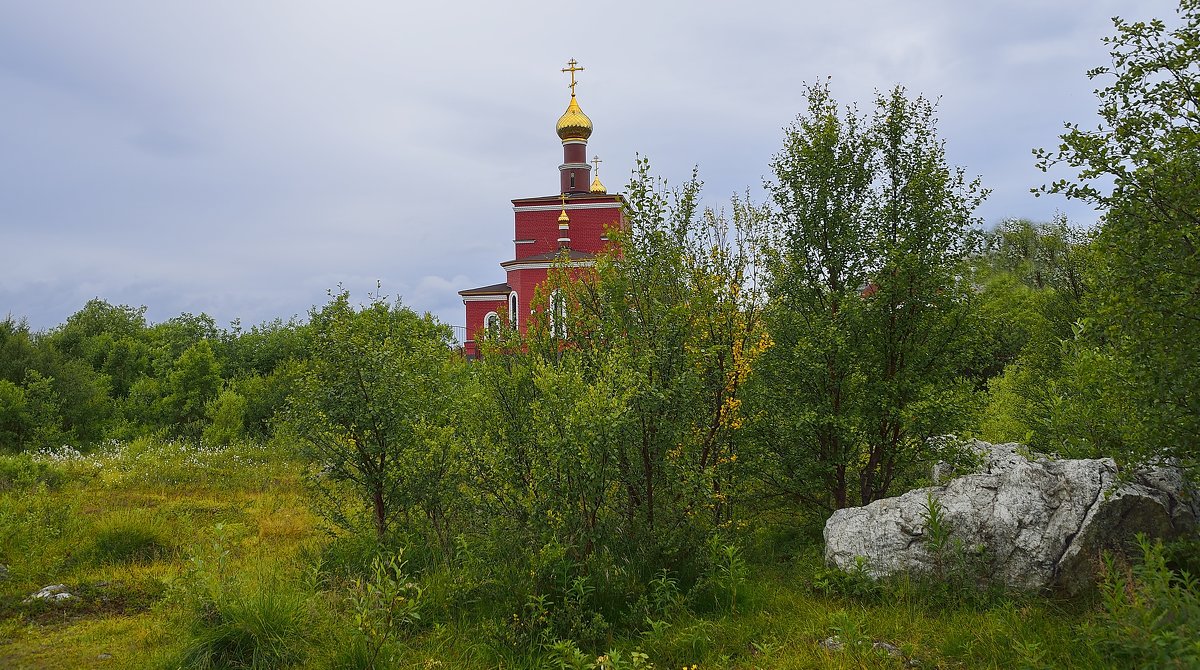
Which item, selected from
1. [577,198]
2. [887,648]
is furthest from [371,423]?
[577,198]

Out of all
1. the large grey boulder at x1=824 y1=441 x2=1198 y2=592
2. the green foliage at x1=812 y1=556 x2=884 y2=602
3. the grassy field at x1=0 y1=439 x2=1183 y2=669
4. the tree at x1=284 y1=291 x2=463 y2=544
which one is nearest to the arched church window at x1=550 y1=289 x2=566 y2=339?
the tree at x1=284 y1=291 x2=463 y2=544

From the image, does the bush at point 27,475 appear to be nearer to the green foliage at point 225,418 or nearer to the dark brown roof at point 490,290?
the green foliage at point 225,418

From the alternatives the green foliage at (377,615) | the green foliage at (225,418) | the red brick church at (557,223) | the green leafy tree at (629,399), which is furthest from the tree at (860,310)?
the red brick church at (557,223)

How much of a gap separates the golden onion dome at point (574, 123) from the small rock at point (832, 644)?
34.7 m

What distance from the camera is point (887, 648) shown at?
5723 mm

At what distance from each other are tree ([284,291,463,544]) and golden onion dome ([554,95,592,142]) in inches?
1213

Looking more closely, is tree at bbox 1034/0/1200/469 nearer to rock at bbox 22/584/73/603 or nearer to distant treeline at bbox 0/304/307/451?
rock at bbox 22/584/73/603

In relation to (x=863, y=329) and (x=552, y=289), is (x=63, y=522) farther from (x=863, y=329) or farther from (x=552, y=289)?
(x=863, y=329)

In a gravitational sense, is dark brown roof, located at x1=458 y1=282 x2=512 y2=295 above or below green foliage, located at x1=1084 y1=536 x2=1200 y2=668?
above

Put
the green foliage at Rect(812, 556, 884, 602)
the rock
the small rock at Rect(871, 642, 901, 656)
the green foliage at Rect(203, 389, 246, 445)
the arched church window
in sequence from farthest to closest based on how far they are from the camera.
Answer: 1. the green foliage at Rect(203, 389, 246, 445)
2. the arched church window
3. the rock
4. the green foliage at Rect(812, 556, 884, 602)
5. the small rock at Rect(871, 642, 901, 656)

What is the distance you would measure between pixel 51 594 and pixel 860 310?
10356mm

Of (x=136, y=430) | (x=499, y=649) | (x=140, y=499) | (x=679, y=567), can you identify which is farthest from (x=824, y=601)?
(x=136, y=430)

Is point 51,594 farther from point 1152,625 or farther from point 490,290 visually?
point 490,290

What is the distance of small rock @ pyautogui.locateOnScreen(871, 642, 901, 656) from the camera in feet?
18.6
